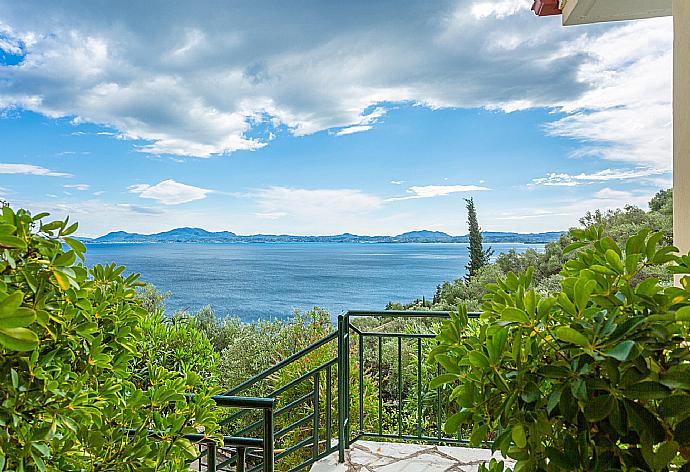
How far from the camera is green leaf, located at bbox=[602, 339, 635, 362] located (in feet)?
1.97

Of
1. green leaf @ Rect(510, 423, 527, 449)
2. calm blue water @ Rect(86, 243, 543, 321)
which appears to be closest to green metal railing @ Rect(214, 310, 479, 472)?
green leaf @ Rect(510, 423, 527, 449)

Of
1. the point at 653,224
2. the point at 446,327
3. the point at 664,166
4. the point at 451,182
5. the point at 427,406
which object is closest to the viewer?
the point at 446,327

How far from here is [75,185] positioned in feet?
55.4

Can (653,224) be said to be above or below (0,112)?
below

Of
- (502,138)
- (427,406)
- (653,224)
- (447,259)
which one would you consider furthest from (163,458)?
(502,138)

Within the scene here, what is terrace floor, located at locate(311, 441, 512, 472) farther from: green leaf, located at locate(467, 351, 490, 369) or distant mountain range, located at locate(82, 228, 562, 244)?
distant mountain range, located at locate(82, 228, 562, 244)

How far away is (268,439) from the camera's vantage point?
1638mm

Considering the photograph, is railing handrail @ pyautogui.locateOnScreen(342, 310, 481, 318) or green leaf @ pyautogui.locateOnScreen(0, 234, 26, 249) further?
railing handrail @ pyautogui.locateOnScreen(342, 310, 481, 318)

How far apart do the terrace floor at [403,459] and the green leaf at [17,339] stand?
109 inches

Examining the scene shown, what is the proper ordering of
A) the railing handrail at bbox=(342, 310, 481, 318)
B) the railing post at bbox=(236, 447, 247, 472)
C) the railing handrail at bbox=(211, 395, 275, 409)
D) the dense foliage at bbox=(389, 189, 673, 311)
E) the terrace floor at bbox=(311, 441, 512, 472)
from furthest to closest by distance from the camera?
1. the dense foliage at bbox=(389, 189, 673, 311)
2. the railing handrail at bbox=(342, 310, 481, 318)
3. the terrace floor at bbox=(311, 441, 512, 472)
4. the railing post at bbox=(236, 447, 247, 472)
5. the railing handrail at bbox=(211, 395, 275, 409)

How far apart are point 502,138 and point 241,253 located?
11.0 meters

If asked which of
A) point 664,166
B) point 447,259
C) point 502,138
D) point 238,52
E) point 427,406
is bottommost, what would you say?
point 427,406

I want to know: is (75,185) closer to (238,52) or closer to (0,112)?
(0,112)

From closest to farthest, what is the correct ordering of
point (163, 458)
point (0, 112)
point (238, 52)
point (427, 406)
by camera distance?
point (163, 458) < point (427, 406) < point (238, 52) < point (0, 112)
